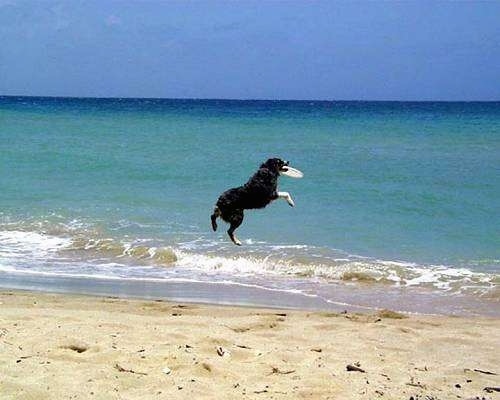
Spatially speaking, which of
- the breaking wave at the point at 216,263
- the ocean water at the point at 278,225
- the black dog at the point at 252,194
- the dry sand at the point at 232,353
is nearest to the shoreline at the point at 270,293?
the ocean water at the point at 278,225

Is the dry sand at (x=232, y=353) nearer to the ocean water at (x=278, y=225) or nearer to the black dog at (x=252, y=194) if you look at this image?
the black dog at (x=252, y=194)

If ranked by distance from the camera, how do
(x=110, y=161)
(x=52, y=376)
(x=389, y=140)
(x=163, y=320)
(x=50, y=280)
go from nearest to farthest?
(x=52, y=376), (x=163, y=320), (x=50, y=280), (x=110, y=161), (x=389, y=140)

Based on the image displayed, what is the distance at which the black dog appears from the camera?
5641mm

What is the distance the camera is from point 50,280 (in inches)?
465

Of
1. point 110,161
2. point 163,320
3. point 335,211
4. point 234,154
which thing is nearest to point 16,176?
point 110,161

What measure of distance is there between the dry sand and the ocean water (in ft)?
6.03

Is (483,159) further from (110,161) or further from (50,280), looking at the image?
(50,280)

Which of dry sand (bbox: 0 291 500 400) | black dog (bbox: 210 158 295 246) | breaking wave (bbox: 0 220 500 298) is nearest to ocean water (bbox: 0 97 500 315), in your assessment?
breaking wave (bbox: 0 220 500 298)

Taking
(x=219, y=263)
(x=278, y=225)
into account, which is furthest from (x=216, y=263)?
(x=278, y=225)

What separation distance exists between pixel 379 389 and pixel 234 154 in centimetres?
2413

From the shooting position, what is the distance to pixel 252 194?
5652 millimetres

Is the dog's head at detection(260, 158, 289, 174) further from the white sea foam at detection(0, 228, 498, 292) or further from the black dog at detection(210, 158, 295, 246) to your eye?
the white sea foam at detection(0, 228, 498, 292)

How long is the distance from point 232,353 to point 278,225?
333 inches

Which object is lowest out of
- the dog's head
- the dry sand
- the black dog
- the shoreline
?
the shoreline
